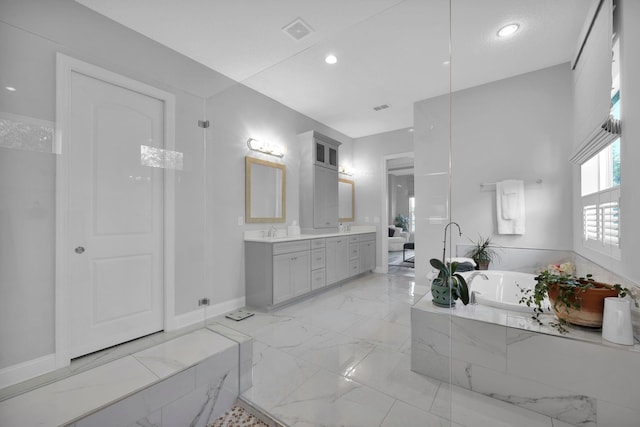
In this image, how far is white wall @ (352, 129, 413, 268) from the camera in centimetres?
186

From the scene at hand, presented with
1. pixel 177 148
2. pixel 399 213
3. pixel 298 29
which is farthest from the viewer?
pixel 177 148

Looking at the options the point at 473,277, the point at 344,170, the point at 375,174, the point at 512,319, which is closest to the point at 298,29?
the point at 344,170

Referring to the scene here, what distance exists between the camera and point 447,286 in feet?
5.51

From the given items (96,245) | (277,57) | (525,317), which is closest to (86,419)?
(96,245)

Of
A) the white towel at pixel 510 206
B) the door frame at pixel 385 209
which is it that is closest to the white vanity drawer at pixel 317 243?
the door frame at pixel 385 209

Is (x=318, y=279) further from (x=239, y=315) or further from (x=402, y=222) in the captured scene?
(x=402, y=222)

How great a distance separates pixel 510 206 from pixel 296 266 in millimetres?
2224


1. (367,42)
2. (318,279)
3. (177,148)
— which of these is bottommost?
(318,279)

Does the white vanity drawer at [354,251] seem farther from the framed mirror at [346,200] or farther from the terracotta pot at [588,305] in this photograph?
the terracotta pot at [588,305]

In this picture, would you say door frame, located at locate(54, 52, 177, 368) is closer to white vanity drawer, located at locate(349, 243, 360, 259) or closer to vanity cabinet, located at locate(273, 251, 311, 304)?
vanity cabinet, located at locate(273, 251, 311, 304)

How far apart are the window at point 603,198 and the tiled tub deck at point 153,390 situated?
6.76ft

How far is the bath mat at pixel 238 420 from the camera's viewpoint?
1462 mm

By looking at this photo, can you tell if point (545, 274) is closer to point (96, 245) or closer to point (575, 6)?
point (575, 6)

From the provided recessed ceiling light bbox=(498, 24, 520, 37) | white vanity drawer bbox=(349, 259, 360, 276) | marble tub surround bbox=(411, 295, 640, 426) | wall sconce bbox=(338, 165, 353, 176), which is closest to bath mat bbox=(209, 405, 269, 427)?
marble tub surround bbox=(411, 295, 640, 426)
